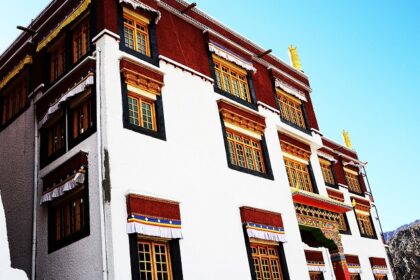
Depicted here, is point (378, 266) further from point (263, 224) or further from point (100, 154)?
point (100, 154)

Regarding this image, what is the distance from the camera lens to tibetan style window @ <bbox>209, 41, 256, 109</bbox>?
14867 millimetres

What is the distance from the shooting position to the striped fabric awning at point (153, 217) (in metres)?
9.70

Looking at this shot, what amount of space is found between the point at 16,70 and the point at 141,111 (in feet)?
18.5

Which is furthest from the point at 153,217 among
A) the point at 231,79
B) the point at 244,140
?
the point at 231,79

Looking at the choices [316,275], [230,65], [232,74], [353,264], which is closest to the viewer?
[230,65]

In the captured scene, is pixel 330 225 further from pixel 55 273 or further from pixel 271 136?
pixel 55 273

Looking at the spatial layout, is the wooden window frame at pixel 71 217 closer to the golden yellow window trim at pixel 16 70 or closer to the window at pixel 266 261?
the window at pixel 266 261

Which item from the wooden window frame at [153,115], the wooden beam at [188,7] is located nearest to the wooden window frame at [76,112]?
the wooden window frame at [153,115]

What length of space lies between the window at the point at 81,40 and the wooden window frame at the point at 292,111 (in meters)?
8.01

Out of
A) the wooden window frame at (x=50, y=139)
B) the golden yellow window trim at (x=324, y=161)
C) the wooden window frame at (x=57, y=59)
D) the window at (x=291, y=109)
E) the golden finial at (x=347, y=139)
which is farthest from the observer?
the golden finial at (x=347, y=139)

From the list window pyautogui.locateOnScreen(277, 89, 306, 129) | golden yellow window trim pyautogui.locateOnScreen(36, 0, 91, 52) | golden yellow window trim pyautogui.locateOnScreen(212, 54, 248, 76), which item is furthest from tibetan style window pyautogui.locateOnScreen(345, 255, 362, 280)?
golden yellow window trim pyautogui.locateOnScreen(36, 0, 91, 52)

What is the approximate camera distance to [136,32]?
500 inches

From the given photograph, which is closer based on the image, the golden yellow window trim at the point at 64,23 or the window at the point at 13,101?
the golden yellow window trim at the point at 64,23

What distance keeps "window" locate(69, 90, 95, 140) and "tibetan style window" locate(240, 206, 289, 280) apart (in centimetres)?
484
